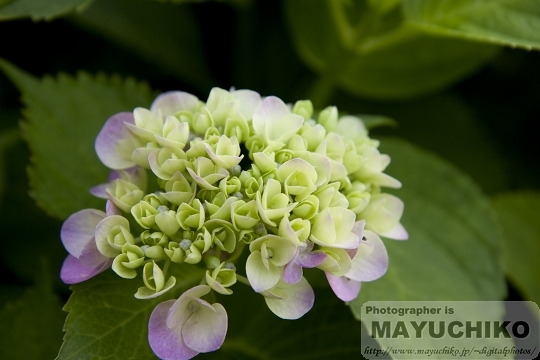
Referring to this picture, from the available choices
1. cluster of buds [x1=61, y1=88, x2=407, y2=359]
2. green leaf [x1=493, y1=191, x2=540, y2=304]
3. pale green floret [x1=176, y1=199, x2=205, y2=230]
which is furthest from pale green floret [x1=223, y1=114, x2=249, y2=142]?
green leaf [x1=493, y1=191, x2=540, y2=304]

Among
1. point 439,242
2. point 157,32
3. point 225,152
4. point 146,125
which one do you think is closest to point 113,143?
point 146,125

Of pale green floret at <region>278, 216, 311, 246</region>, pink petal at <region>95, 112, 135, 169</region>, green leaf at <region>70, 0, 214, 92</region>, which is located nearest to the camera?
pale green floret at <region>278, 216, 311, 246</region>

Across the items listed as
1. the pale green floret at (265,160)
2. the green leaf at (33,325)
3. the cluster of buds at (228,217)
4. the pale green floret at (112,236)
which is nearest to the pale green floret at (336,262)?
the cluster of buds at (228,217)

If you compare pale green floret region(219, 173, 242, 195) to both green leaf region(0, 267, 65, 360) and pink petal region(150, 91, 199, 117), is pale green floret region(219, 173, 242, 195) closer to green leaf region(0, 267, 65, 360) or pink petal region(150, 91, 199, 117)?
pink petal region(150, 91, 199, 117)

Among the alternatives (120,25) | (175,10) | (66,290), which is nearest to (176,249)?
(66,290)

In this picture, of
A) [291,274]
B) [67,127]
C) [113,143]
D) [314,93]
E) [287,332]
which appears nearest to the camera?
[291,274]

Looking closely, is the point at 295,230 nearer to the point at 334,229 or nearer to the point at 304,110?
the point at 334,229

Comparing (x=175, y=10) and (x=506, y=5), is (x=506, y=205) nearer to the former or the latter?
(x=506, y=5)
